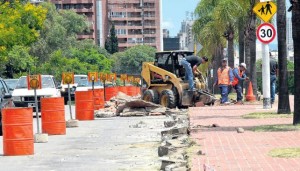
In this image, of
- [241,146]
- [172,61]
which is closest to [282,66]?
[241,146]

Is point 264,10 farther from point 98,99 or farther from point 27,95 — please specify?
point 98,99

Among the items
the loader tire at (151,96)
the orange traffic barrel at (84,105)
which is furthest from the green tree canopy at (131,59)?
the orange traffic barrel at (84,105)

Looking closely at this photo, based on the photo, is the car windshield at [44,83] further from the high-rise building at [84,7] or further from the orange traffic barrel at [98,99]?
the high-rise building at [84,7]

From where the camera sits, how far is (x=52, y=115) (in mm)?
22172

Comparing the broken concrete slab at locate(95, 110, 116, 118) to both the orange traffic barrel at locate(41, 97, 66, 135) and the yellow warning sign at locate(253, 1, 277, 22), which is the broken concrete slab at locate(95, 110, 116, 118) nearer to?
the orange traffic barrel at locate(41, 97, 66, 135)

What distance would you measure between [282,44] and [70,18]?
97.2 metres

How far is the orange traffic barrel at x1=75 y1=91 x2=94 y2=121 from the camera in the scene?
28750 mm

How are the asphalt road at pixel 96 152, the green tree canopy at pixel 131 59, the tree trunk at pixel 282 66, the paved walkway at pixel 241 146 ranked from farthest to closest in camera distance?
the green tree canopy at pixel 131 59, the tree trunk at pixel 282 66, the asphalt road at pixel 96 152, the paved walkway at pixel 241 146

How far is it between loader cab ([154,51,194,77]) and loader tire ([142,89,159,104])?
115cm

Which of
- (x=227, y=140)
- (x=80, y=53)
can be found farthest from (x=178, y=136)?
(x=80, y=53)

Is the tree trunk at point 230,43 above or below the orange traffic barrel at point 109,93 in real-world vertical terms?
above

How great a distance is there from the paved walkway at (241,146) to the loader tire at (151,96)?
1211 centimetres

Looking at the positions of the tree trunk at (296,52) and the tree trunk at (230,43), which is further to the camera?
the tree trunk at (230,43)

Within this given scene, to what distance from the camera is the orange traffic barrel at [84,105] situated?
28750mm
